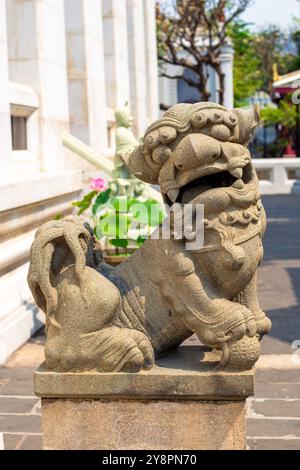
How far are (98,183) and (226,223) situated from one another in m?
5.27

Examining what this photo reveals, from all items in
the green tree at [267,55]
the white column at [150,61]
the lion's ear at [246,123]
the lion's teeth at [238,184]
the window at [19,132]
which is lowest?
the lion's teeth at [238,184]

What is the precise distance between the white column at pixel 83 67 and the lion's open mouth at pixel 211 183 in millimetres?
7621

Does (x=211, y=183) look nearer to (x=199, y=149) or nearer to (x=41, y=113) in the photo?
(x=199, y=149)

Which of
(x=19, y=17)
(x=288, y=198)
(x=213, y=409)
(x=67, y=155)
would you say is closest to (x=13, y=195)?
(x=19, y=17)

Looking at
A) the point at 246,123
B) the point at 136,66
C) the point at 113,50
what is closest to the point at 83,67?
the point at 113,50

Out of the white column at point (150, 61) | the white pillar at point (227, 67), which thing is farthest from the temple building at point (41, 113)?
the white pillar at point (227, 67)

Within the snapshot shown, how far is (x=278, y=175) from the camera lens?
64.6 ft

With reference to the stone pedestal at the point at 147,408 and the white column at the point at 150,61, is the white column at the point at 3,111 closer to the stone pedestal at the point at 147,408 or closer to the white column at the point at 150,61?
the stone pedestal at the point at 147,408

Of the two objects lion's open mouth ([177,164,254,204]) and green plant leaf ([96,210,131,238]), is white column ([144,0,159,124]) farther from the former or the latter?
lion's open mouth ([177,164,254,204])

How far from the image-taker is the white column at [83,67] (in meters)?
10.8

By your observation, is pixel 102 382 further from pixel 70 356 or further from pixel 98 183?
pixel 98 183

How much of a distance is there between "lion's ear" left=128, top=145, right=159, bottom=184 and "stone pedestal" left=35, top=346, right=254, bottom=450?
824 millimetres

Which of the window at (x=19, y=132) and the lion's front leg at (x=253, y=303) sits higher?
the window at (x=19, y=132)

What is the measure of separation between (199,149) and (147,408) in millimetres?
1087
